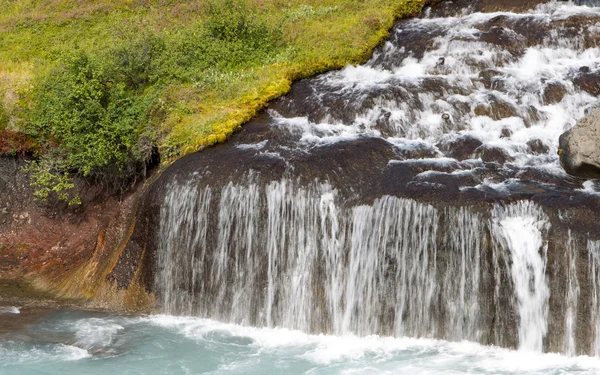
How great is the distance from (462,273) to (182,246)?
6619 mm

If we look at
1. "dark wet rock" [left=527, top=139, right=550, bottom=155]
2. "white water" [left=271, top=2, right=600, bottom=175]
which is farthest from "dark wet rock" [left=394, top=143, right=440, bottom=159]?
"dark wet rock" [left=527, top=139, right=550, bottom=155]

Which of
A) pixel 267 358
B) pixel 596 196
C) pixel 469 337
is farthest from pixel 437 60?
pixel 267 358

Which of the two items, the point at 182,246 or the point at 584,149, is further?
the point at 182,246

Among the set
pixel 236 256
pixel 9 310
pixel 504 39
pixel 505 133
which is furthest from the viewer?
pixel 504 39

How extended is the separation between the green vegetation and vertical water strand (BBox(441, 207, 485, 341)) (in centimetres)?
727

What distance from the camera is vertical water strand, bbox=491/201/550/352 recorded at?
1329 cm

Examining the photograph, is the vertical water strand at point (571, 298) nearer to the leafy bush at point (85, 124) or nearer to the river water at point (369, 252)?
the river water at point (369, 252)

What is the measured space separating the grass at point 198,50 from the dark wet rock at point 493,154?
6738 millimetres

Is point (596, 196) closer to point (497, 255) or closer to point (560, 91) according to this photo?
point (497, 255)

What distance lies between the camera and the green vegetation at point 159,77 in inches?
750

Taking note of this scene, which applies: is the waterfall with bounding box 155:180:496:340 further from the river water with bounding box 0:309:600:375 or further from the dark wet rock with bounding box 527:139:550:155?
the dark wet rock with bounding box 527:139:550:155

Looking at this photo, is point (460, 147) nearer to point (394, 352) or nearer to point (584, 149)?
point (584, 149)

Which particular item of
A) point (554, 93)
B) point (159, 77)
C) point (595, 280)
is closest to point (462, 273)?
point (595, 280)

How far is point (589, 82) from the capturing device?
63.4 ft
